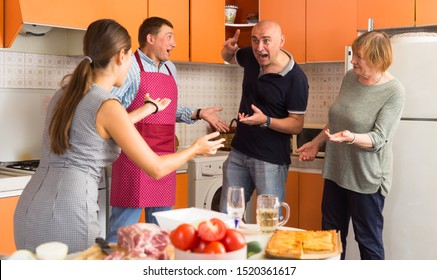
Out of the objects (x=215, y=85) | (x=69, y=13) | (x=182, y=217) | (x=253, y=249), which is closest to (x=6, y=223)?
(x=69, y=13)

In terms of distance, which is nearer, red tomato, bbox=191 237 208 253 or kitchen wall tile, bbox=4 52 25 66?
red tomato, bbox=191 237 208 253

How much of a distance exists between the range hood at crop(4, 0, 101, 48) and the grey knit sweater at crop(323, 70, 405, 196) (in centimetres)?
149

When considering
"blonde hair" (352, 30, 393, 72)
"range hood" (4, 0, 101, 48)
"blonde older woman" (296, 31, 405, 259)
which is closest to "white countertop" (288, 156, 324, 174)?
"blonde older woman" (296, 31, 405, 259)

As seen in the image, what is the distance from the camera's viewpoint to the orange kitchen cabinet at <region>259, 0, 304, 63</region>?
13.8 ft

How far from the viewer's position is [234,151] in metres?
3.10

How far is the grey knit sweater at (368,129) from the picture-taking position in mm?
2801

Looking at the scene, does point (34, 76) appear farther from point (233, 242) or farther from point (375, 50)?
point (233, 242)

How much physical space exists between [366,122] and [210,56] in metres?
1.63

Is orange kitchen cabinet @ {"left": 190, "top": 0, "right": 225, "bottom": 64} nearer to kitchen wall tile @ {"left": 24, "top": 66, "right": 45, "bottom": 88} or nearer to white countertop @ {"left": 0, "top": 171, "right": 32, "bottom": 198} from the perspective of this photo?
kitchen wall tile @ {"left": 24, "top": 66, "right": 45, "bottom": 88}

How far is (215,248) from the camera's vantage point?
1418 mm

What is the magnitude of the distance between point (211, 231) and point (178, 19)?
2.71m

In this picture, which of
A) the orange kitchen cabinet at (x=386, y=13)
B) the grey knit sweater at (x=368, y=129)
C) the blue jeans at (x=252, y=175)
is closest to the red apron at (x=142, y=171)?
the blue jeans at (x=252, y=175)
